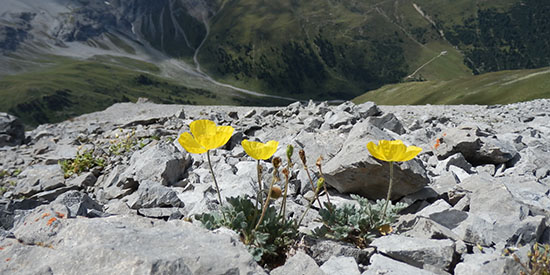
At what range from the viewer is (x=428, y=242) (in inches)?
174

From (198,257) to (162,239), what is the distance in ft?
1.79

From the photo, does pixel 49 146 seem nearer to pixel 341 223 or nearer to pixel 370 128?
pixel 370 128

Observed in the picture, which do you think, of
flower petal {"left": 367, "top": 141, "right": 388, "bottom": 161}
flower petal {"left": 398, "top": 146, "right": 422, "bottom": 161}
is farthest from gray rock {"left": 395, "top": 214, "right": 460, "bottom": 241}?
flower petal {"left": 367, "top": 141, "right": 388, "bottom": 161}

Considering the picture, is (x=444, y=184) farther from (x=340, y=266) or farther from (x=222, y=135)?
(x=222, y=135)

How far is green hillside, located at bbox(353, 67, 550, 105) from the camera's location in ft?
291

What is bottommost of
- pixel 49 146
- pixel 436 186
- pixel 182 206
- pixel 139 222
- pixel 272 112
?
pixel 49 146

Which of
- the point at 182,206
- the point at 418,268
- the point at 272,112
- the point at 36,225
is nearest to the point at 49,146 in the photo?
the point at 272,112

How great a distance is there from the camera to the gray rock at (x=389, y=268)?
3.94m

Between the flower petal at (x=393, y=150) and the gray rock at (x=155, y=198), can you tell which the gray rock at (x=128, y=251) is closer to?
the flower petal at (x=393, y=150)

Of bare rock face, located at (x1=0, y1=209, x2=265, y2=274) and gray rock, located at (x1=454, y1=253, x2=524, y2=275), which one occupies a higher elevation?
bare rock face, located at (x1=0, y1=209, x2=265, y2=274)

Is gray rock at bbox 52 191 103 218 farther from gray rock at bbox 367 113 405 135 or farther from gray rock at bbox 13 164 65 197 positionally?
gray rock at bbox 367 113 405 135

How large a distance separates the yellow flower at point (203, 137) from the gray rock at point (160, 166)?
198 inches

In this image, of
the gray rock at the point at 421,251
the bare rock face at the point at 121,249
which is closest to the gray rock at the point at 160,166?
the bare rock face at the point at 121,249

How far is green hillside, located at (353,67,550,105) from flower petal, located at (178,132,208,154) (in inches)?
3555
